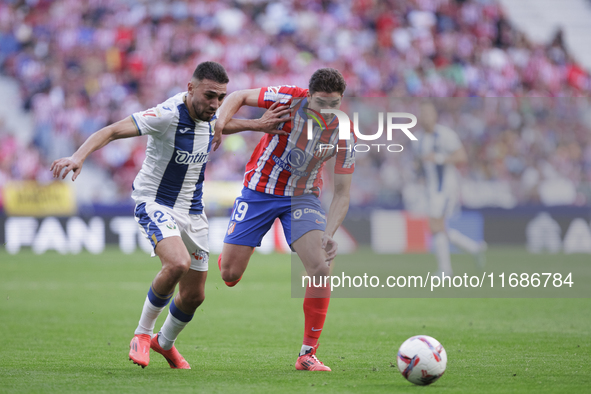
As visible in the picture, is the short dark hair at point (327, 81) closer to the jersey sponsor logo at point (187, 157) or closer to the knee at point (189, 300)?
the jersey sponsor logo at point (187, 157)

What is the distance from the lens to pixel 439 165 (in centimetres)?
1254

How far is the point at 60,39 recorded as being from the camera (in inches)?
914

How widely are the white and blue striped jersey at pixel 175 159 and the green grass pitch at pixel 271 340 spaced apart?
139 centimetres

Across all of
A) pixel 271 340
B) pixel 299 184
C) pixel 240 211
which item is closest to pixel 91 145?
pixel 240 211

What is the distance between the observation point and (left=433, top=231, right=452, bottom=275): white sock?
39.8ft

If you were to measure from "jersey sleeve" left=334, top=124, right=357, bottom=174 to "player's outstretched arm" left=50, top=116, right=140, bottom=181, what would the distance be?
5.64 feet

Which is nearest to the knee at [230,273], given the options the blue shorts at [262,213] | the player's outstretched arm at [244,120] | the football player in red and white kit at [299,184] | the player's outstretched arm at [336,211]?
the football player in red and white kit at [299,184]

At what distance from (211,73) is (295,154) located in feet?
3.69

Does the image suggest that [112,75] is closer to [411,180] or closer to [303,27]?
[303,27]

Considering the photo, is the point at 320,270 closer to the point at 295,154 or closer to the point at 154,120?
the point at 295,154

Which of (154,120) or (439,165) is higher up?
(439,165)

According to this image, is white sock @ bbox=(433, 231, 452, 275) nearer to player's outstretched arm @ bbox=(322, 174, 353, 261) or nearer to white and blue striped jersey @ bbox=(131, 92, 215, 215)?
player's outstretched arm @ bbox=(322, 174, 353, 261)

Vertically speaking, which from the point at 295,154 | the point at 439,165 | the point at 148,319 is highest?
the point at 439,165

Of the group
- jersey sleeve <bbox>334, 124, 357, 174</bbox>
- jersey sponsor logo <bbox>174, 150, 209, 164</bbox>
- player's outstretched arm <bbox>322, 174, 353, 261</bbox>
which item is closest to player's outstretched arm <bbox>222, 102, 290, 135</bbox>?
jersey sponsor logo <bbox>174, 150, 209, 164</bbox>
